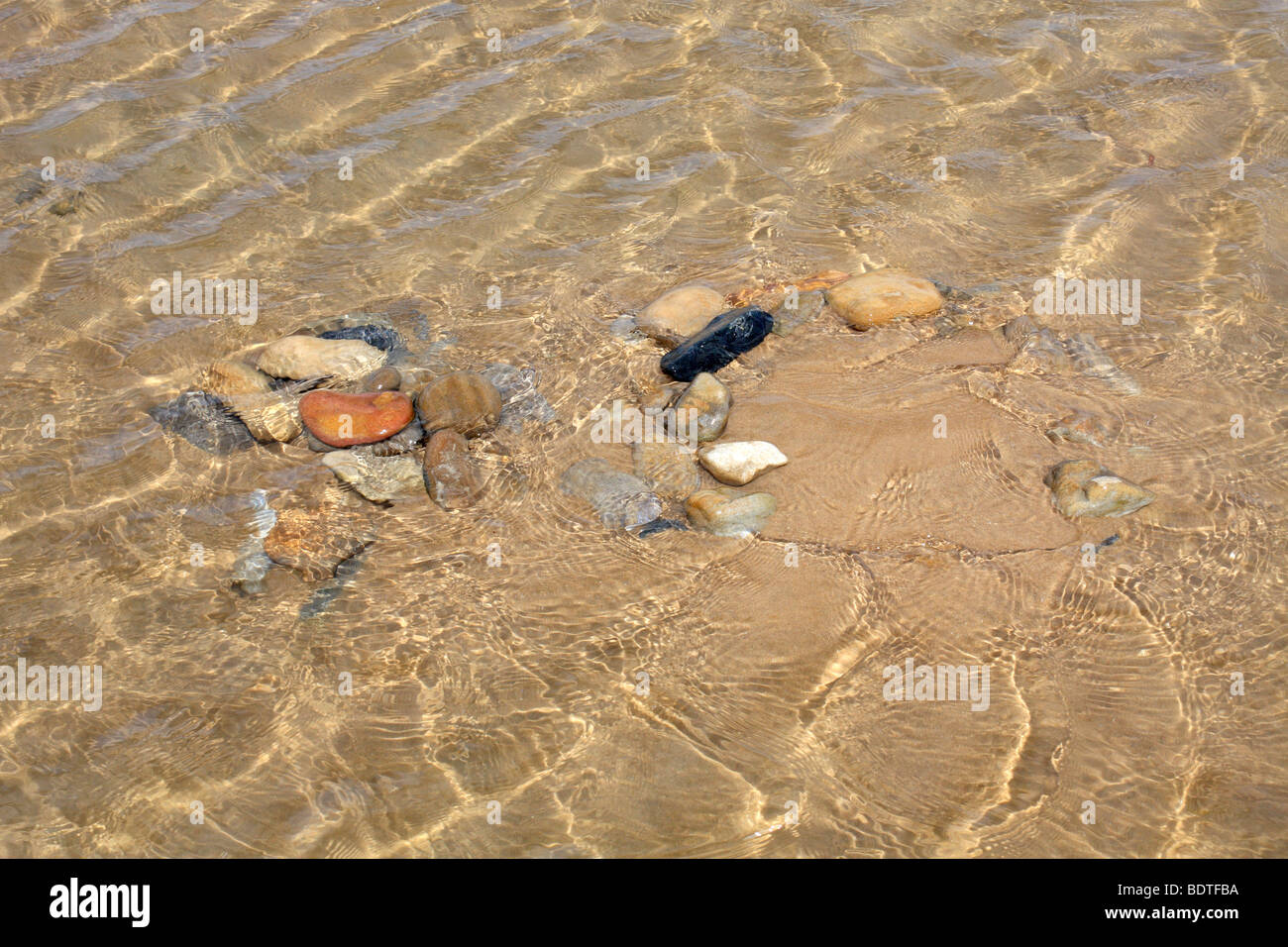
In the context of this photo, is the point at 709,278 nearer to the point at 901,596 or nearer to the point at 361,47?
the point at 901,596

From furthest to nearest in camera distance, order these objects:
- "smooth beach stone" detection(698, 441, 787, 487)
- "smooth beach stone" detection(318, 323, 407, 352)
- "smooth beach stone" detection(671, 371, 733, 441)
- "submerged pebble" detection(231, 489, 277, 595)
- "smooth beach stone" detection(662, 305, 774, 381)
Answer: "smooth beach stone" detection(318, 323, 407, 352)
"smooth beach stone" detection(662, 305, 774, 381)
"smooth beach stone" detection(671, 371, 733, 441)
"smooth beach stone" detection(698, 441, 787, 487)
"submerged pebble" detection(231, 489, 277, 595)

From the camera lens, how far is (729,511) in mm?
3457

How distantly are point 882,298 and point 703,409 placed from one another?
3.49ft

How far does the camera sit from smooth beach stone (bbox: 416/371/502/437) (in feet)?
12.5

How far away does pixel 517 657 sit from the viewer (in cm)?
310

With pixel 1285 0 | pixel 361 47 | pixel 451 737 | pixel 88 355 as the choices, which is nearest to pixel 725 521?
pixel 451 737

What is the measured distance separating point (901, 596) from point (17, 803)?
2663 millimetres

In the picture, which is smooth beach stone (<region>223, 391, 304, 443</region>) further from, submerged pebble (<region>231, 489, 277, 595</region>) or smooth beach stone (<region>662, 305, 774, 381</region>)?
smooth beach stone (<region>662, 305, 774, 381</region>)

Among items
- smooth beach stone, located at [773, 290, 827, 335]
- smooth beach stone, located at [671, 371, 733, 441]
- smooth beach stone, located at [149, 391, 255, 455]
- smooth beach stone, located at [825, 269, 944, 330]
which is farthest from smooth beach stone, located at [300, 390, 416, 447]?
smooth beach stone, located at [825, 269, 944, 330]

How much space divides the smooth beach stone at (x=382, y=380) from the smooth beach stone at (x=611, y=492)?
0.86m

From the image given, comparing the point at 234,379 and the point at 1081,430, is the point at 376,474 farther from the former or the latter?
the point at 1081,430

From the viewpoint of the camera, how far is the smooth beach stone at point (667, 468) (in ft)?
11.8

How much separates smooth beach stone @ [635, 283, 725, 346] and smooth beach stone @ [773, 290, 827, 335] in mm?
257

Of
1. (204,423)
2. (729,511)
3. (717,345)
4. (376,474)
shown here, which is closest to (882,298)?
(717,345)
